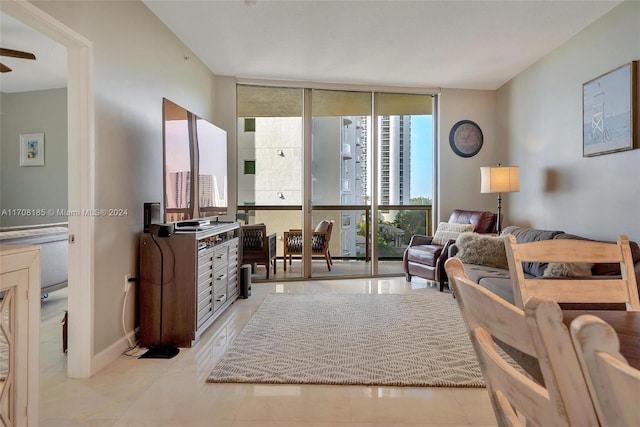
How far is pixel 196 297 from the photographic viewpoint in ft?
8.91

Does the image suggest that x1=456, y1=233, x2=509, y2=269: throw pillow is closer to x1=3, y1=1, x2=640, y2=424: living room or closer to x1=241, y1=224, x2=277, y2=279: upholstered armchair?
x1=3, y1=1, x2=640, y2=424: living room

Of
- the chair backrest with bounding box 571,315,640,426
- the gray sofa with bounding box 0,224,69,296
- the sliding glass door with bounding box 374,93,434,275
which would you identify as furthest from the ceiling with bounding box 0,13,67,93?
the chair backrest with bounding box 571,315,640,426

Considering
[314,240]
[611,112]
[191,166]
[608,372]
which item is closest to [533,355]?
[608,372]

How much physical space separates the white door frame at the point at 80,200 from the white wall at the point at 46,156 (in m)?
3.22

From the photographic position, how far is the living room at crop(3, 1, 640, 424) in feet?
7.73

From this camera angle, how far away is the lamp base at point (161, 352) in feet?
8.25

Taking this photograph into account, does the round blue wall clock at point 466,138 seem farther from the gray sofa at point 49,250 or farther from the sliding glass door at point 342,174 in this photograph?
the gray sofa at point 49,250

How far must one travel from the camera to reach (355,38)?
3.54 meters

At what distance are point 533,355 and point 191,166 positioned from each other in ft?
10.1

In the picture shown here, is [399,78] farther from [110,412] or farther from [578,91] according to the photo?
[110,412]

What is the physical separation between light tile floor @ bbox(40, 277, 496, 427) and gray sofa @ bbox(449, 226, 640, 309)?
91cm

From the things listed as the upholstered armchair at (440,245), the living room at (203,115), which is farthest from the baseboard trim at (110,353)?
→ the upholstered armchair at (440,245)

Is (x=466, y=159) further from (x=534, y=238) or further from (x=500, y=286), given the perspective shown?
(x=500, y=286)

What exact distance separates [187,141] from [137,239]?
2.93 feet
